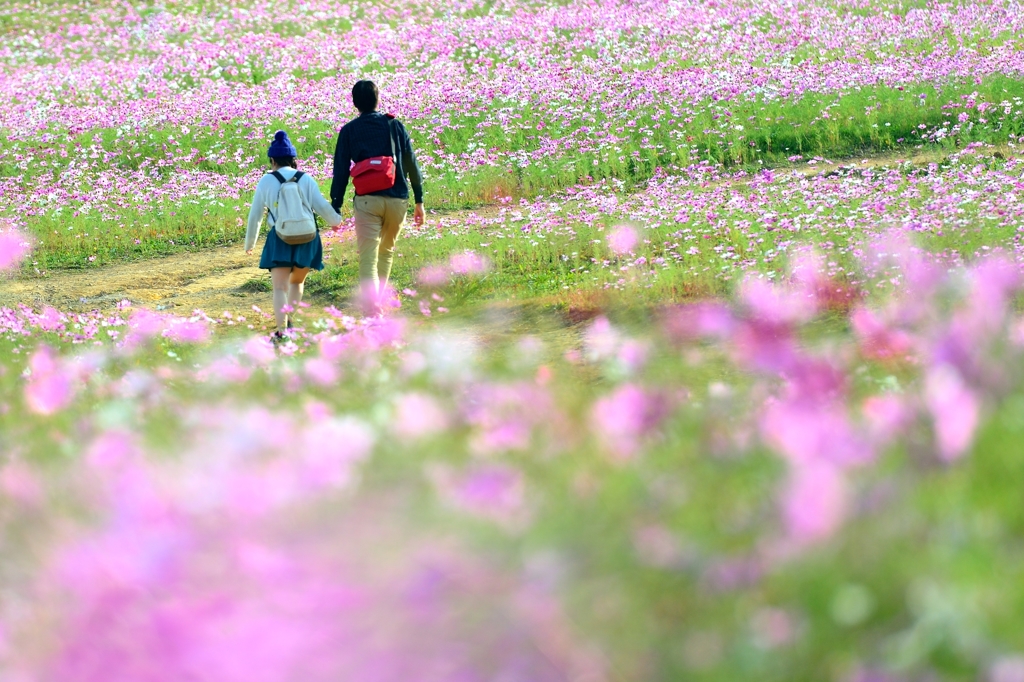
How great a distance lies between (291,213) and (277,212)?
117 mm

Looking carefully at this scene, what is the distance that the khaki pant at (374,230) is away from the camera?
352 inches

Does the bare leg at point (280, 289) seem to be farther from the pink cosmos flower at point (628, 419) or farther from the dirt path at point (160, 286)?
the pink cosmos flower at point (628, 419)

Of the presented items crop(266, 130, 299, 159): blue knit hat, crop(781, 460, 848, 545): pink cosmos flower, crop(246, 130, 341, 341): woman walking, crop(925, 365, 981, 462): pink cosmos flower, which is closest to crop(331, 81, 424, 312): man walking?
crop(246, 130, 341, 341): woman walking

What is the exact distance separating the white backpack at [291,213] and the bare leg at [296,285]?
398mm

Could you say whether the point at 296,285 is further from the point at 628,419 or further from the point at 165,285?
the point at 628,419

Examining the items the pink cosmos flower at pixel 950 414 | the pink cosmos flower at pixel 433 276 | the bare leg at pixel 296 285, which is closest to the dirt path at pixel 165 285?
the pink cosmos flower at pixel 433 276

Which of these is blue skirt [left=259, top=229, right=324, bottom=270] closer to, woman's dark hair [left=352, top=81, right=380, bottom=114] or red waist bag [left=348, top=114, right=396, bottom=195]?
red waist bag [left=348, top=114, right=396, bottom=195]

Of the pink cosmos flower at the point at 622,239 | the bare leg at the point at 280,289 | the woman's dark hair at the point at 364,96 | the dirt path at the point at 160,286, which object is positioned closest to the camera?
the woman's dark hair at the point at 364,96

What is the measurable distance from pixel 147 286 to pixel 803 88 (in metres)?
10.0

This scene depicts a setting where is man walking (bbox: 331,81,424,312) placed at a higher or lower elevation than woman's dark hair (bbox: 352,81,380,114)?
lower

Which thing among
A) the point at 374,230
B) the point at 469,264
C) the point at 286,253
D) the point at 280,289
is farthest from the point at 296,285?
the point at 469,264

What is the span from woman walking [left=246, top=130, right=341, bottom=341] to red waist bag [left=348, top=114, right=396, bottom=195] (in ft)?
1.07

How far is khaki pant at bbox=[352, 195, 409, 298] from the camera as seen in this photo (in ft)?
29.4

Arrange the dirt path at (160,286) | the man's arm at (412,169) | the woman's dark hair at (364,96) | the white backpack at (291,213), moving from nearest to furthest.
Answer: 1. the white backpack at (291,213)
2. the woman's dark hair at (364,96)
3. the man's arm at (412,169)
4. the dirt path at (160,286)
